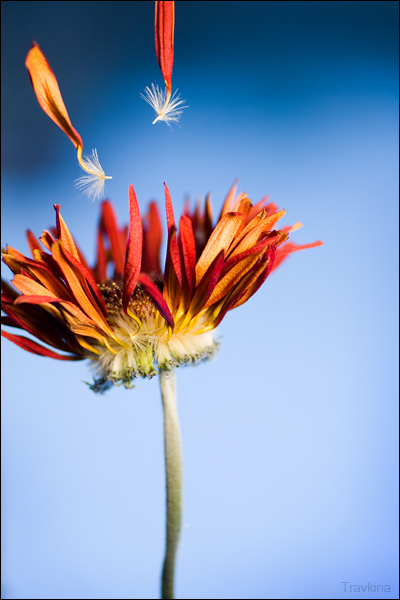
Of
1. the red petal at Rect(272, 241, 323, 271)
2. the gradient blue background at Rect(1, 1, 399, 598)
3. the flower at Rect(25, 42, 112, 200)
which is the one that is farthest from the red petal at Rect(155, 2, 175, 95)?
the gradient blue background at Rect(1, 1, 399, 598)

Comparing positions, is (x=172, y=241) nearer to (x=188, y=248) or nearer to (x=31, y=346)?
(x=188, y=248)

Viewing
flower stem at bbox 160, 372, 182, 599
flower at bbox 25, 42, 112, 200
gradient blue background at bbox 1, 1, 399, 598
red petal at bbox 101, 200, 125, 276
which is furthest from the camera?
gradient blue background at bbox 1, 1, 399, 598

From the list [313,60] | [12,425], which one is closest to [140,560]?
[12,425]

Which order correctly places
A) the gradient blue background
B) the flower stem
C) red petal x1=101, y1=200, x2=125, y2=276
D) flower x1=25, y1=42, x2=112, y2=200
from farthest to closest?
the gradient blue background → red petal x1=101, y1=200, x2=125, y2=276 → the flower stem → flower x1=25, y1=42, x2=112, y2=200

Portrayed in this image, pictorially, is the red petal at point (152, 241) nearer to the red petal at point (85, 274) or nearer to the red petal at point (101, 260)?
the red petal at point (101, 260)

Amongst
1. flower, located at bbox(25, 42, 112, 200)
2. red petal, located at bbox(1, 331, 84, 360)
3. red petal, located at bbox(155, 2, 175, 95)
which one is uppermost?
red petal, located at bbox(155, 2, 175, 95)

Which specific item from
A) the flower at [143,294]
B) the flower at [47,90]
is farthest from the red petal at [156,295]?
the flower at [47,90]

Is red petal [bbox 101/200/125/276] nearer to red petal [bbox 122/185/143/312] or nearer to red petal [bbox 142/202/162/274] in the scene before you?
red petal [bbox 142/202/162/274]
